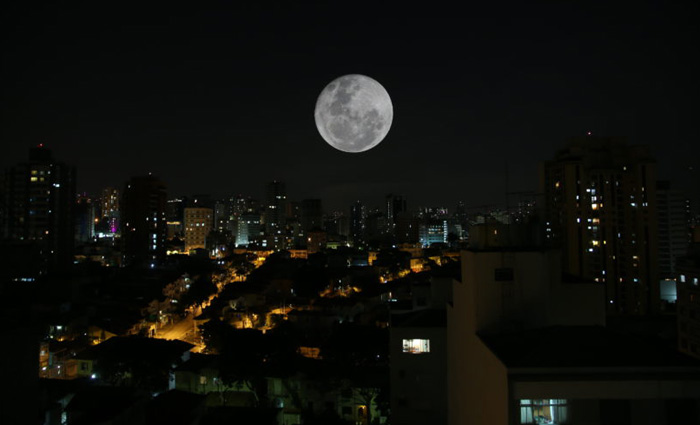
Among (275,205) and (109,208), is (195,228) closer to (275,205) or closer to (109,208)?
(275,205)

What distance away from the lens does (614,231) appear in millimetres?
23547

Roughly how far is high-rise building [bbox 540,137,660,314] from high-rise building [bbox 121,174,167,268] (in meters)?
38.5

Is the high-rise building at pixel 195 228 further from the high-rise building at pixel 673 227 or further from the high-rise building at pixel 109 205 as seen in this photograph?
the high-rise building at pixel 673 227


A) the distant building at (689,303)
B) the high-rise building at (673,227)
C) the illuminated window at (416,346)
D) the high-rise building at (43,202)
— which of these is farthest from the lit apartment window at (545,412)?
the high-rise building at (673,227)

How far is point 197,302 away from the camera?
86.6 ft

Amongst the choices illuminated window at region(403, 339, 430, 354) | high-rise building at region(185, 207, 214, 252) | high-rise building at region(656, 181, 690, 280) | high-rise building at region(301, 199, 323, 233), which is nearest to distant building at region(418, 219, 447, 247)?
high-rise building at region(301, 199, 323, 233)

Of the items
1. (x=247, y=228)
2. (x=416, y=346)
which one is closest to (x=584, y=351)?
(x=416, y=346)

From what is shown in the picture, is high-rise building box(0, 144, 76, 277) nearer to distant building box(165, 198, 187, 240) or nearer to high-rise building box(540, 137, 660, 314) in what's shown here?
high-rise building box(540, 137, 660, 314)

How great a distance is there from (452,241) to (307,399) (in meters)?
53.0

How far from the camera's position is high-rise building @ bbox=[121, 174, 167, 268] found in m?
45.5

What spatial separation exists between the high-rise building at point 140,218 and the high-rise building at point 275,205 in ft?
116

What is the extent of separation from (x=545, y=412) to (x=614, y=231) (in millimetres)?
23196

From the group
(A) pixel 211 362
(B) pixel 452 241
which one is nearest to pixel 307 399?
(A) pixel 211 362

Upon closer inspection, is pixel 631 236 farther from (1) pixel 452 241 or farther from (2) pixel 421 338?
(1) pixel 452 241
